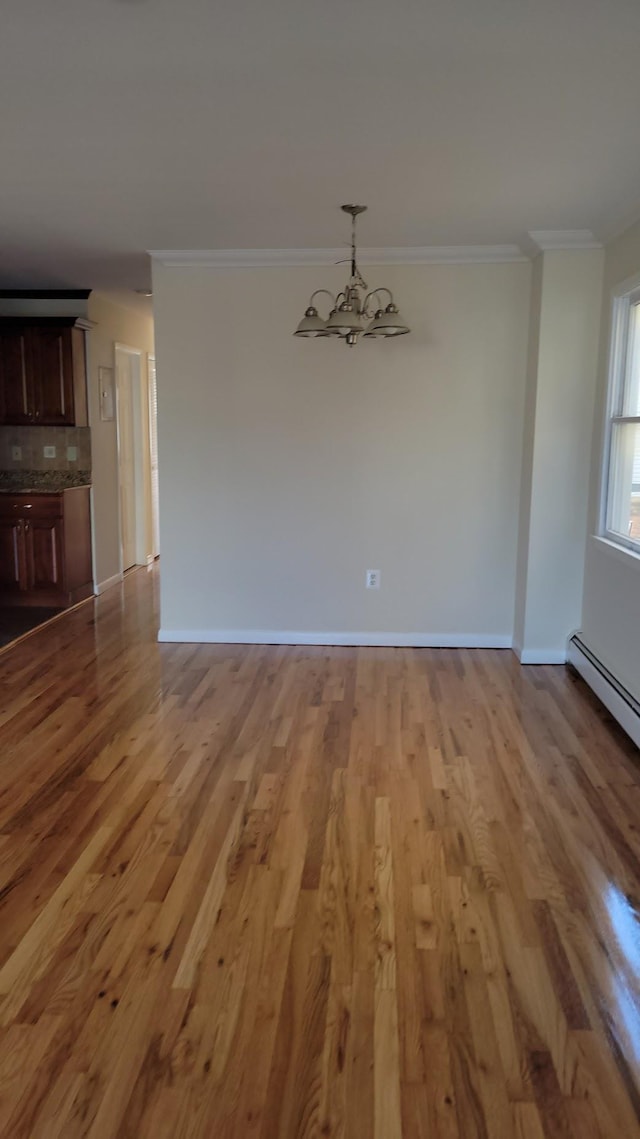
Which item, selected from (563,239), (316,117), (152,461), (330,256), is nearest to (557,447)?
(563,239)

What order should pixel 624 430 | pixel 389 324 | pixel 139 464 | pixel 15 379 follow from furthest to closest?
pixel 139 464 → pixel 15 379 → pixel 624 430 → pixel 389 324

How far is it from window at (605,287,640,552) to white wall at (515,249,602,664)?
27 cm

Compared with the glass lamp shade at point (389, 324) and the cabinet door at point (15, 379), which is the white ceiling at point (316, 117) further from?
the cabinet door at point (15, 379)

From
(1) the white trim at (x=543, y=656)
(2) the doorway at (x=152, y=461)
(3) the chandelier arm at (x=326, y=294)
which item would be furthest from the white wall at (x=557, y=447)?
(2) the doorway at (x=152, y=461)

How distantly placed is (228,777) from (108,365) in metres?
→ 4.83

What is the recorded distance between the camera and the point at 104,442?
23.6ft

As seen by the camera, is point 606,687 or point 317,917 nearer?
point 317,917

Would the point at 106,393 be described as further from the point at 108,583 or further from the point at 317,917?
the point at 317,917

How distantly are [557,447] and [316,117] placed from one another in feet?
8.43

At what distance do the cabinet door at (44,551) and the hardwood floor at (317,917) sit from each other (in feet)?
6.86

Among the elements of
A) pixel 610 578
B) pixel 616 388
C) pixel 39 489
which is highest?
pixel 616 388

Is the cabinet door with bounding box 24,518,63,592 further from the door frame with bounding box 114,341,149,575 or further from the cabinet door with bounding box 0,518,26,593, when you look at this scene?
the door frame with bounding box 114,341,149,575

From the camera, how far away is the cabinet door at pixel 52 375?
6371 mm

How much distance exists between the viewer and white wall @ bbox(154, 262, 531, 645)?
16.8 feet
